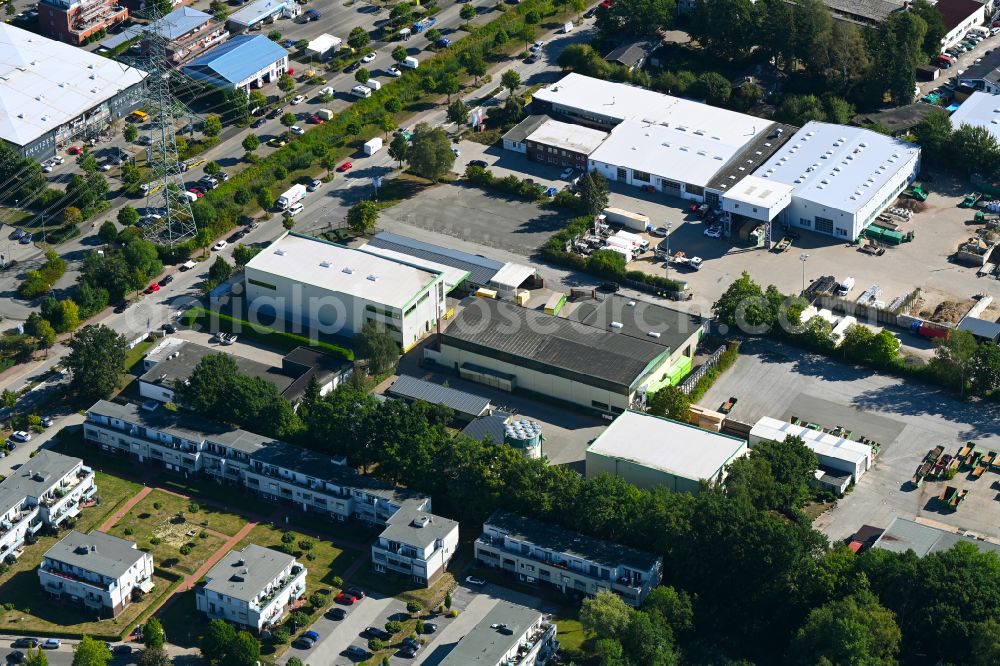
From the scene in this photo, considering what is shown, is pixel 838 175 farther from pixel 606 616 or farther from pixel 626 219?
pixel 606 616

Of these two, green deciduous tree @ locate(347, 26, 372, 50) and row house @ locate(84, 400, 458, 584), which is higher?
green deciduous tree @ locate(347, 26, 372, 50)

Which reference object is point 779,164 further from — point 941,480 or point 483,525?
point 483,525

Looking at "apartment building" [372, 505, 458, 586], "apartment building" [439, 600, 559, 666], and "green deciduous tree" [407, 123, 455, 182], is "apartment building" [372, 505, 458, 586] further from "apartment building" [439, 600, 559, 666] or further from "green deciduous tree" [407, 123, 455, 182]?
"green deciduous tree" [407, 123, 455, 182]

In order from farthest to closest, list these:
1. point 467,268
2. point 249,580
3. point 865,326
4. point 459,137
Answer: point 459,137
point 467,268
point 865,326
point 249,580

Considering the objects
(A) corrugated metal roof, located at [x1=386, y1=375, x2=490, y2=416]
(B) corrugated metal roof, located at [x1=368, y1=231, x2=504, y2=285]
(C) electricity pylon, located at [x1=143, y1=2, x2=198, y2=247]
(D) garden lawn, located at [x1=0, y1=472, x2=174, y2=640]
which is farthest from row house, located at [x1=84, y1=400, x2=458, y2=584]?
(B) corrugated metal roof, located at [x1=368, y1=231, x2=504, y2=285]

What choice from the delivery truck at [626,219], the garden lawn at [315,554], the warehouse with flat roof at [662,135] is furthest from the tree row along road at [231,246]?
the garden lawn at [315,554]

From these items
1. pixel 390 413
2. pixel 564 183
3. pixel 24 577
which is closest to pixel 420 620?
pixel 390 413

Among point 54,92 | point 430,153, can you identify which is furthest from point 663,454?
point 54,92
